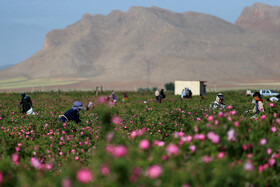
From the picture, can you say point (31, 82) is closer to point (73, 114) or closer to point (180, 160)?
point (73, 114)

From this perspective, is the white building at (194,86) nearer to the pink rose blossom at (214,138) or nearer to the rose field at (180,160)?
the rose field at (180,160)

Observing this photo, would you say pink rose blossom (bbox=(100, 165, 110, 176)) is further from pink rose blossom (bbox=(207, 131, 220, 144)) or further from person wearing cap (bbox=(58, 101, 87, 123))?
person wearing cap (bbox=(58, 101, 87, 123))

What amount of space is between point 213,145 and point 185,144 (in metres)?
0.31

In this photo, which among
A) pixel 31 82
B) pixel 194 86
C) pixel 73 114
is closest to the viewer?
pixel 73 114

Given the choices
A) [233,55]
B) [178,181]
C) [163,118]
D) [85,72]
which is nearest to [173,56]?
[233,55]

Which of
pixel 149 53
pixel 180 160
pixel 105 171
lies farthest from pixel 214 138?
pixel 149 53

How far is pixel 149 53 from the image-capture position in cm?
14612

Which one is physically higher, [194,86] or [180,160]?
[194,86]

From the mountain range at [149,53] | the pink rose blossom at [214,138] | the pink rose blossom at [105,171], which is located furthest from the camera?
the mountain range at [149,53]

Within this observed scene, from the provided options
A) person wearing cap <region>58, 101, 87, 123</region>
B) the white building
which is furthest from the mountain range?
person wearing cap <region>58, 101, 87, 123</region>

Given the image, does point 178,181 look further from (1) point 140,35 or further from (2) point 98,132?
(1) point 140,35

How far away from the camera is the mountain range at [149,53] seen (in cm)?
12962

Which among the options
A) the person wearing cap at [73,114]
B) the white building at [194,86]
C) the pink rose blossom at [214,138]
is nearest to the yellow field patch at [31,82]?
the white building at [194,86]

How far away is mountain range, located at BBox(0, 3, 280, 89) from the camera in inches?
5103
